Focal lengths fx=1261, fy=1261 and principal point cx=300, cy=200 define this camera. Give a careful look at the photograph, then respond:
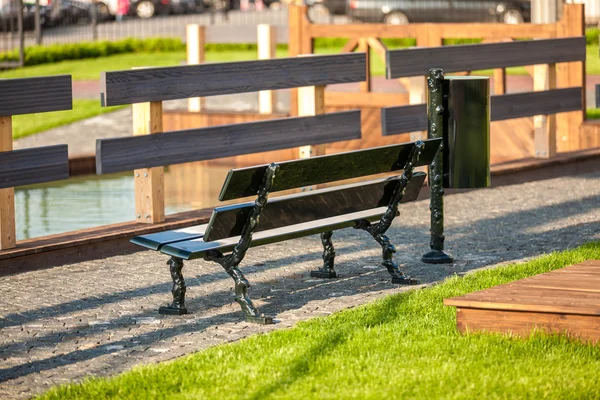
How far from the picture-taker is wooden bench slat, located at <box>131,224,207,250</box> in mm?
6898

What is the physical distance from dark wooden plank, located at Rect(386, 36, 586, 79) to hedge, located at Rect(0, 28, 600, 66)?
14580 mm

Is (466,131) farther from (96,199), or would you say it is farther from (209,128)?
(96,199)

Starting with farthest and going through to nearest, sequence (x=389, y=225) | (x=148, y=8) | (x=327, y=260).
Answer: (x=148, y=8) < (x=327, y=260) < (x=389, y=225)

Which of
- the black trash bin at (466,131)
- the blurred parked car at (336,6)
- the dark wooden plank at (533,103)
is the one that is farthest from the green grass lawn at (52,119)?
the blurred parked car at (336,6)

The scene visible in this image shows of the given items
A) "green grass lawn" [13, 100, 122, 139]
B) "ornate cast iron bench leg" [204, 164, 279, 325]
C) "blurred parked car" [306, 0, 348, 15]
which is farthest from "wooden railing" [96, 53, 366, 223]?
"blurred parked car" [306, 0, 348, 15]

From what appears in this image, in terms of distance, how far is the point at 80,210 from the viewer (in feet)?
41.8

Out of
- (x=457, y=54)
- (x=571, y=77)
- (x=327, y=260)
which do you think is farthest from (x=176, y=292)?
(x=571, y=77)

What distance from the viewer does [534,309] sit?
19.3 ft

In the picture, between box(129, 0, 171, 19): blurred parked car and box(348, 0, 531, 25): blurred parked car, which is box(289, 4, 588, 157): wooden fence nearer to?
box(348, 0, 531, 25): blurred parked car

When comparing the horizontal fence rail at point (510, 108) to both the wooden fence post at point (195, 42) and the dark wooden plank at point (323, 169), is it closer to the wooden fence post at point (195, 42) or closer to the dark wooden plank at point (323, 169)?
the dark wooden plank at point (323, 169)

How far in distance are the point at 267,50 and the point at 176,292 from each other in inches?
439

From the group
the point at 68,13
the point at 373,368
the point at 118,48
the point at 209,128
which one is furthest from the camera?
the point at 68,13

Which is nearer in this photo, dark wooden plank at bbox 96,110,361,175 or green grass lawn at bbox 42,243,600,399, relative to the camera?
green grass lawn at bbox 42,243,600,399

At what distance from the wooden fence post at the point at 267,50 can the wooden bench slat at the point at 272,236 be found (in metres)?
9.15
